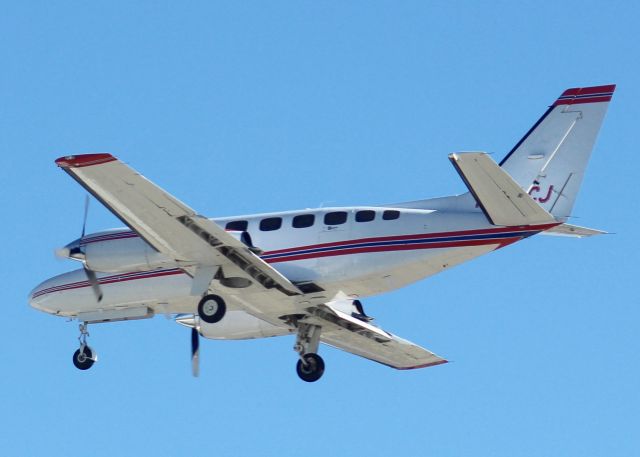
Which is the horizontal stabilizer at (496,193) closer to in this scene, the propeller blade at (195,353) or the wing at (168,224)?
the wing at (168,224)

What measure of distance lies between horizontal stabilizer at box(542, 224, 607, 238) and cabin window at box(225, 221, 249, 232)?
763cm

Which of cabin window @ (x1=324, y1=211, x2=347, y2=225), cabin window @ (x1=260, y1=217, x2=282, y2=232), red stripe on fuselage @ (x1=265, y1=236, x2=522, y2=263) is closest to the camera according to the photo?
red stripe on fuselage @ (x1=265, y1=236, x2=522, y2=263)

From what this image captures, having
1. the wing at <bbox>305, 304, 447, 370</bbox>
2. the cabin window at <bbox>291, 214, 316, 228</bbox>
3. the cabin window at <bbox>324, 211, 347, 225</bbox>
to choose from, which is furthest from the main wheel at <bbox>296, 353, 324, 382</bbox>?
the cabin window at <bbox>324, 211, 347, 225</bbox>

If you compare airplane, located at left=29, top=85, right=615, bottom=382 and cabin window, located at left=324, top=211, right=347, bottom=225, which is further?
cabin window, located at left=324, top=211, right=347, bottom=225

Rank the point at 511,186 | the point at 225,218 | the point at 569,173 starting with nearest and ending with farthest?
the point at 511,186
the point at 569,173
the point at 225,218

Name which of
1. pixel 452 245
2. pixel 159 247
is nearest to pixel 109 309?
pixel 159 247

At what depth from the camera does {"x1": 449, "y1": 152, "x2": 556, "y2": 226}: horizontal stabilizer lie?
1184 inches

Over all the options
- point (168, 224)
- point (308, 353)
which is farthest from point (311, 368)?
point (168, 224)

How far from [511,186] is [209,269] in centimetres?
791

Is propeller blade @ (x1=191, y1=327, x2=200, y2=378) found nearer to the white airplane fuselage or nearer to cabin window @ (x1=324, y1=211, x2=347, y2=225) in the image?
the white airplane fuselage

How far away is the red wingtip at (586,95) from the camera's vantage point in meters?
33.8

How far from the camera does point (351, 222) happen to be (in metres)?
34.6

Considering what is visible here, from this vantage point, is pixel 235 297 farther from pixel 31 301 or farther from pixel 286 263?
pixel 31 301

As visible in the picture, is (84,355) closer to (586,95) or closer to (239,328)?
(239,328)
